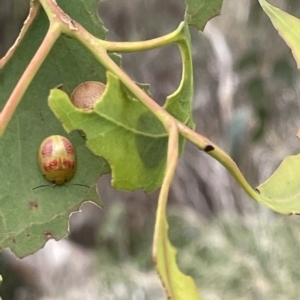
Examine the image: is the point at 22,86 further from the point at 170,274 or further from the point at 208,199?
the point at 208,199

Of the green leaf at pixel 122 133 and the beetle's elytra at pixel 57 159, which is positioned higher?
the green leaf at pixel 122 133

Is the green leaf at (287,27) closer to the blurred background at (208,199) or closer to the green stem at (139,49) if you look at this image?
the green stem at (139,49)

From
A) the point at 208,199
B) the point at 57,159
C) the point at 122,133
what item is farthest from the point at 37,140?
the point at 208,199

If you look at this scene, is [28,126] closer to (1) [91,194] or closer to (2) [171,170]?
(1) [91,194]

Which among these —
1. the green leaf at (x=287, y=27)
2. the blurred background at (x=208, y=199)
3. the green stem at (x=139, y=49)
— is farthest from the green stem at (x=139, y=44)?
the blurred background at (x=208, y=199)

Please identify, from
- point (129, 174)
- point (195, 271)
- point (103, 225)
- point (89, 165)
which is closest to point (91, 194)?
point (89, 165)

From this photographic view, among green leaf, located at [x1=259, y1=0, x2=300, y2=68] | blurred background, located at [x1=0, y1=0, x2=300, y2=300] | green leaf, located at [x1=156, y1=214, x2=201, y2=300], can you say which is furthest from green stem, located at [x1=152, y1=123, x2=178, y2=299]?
blurred background, located at [x1=0, y1=0, x2=300, y2=300]

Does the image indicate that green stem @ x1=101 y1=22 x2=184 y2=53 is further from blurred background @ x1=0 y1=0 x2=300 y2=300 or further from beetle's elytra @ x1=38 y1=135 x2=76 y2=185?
blurred background @ x1=0 y1=0 x2=300 y2=300
